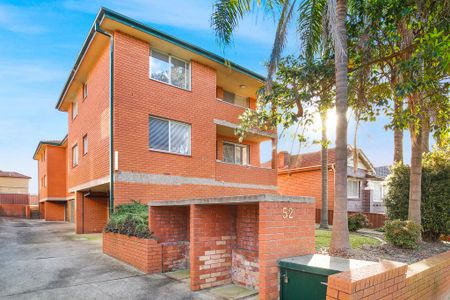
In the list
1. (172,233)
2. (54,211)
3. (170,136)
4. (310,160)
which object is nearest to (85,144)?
(170,136)

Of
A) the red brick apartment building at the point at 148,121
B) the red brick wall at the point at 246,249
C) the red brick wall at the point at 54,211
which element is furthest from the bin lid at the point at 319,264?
the red brick wall at the point at 54,211

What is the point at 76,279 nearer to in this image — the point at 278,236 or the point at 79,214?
the point at 278,236

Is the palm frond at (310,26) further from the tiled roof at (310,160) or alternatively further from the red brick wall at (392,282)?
the tiled roof at (310,160)

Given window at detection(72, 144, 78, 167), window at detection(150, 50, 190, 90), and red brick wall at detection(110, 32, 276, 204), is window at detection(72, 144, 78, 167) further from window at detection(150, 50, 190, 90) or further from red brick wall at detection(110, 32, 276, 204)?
window at detection(150, 50, 190, 90)

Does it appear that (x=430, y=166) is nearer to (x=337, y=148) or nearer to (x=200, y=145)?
(x=337, y=148)

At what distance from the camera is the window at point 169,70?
1250 centimetres

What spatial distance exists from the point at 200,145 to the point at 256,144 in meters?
6.80

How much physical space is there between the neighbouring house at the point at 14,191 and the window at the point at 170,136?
1027 inches

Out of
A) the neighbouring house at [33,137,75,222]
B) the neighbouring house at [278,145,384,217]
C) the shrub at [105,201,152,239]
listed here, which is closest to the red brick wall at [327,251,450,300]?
the shrub at [105,201,152,239]

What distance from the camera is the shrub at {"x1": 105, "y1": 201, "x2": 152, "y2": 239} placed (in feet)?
24.2

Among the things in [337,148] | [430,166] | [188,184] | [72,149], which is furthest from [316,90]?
[72,149]

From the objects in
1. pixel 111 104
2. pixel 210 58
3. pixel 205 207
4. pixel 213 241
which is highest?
pixel 210 58

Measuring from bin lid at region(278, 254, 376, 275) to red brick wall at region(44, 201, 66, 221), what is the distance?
25467mm

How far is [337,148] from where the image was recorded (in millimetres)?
7207
